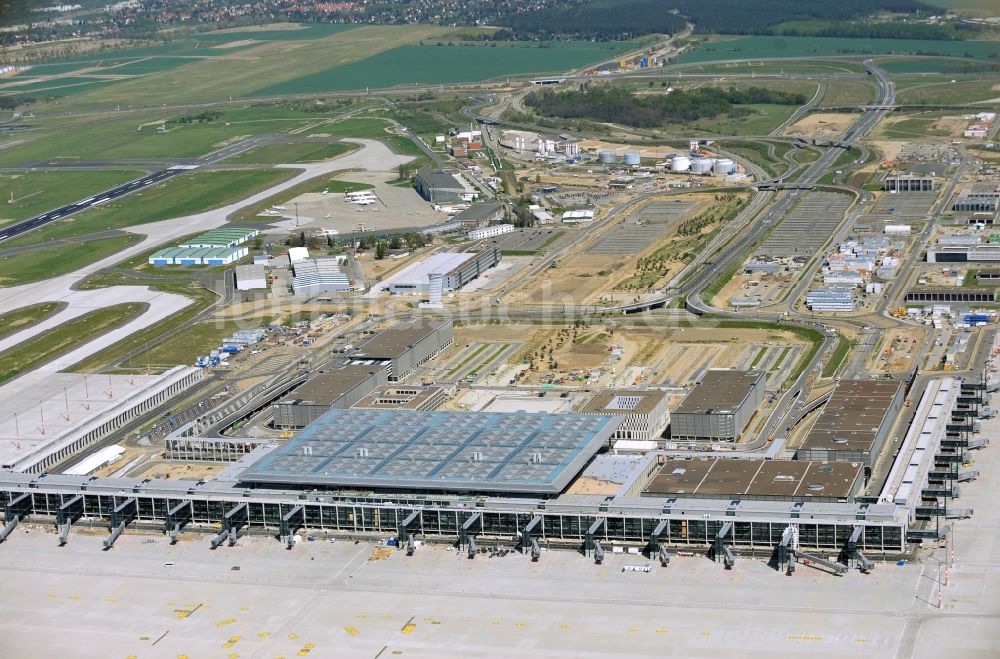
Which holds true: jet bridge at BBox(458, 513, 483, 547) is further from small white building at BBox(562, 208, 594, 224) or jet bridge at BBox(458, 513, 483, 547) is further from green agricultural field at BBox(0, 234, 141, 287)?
small white building at BBox(562, 208, 594, 224)

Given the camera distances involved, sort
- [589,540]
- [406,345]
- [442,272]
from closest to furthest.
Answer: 1. [589,540]
2. [406,345]
3. [442,272]

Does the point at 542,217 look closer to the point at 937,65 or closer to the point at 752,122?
the point at 752,122

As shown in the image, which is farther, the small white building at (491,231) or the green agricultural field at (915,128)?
the green agricultural field at (915,128)

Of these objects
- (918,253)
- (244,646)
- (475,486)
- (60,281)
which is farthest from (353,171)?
(244,646)

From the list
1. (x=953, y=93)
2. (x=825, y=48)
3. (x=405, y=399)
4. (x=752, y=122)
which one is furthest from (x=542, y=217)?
(x=825, y=48)

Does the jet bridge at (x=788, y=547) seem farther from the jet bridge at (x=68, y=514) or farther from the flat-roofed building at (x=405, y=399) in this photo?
the jet bridge at (x=68, y=514)

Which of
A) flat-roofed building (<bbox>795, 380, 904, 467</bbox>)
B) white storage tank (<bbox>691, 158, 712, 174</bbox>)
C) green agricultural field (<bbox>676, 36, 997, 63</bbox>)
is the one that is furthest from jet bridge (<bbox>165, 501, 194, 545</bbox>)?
green agricultural field (<bbox>676, 36, 997, 63</bbox>)

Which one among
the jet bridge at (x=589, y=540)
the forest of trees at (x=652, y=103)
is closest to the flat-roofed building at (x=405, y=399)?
the jet bridge at (x=589, y=540)
